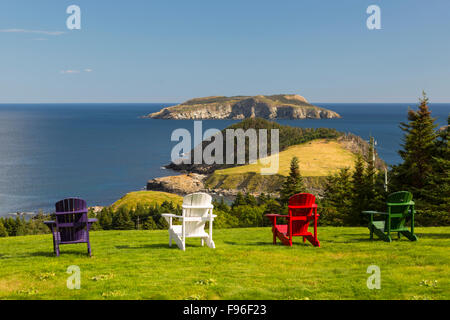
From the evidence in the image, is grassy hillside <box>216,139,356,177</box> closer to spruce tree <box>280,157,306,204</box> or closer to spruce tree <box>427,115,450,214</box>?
spruce tree <box>280,157,306,204</box>

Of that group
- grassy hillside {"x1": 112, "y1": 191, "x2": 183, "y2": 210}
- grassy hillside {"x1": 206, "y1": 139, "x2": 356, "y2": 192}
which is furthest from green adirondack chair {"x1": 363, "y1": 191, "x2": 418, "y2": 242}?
grassy hillside {"x1": 206, "y1": 139, "x2": 356, "y2": 192}

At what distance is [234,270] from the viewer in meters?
8.64

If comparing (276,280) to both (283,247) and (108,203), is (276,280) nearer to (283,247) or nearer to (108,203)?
(283,247)

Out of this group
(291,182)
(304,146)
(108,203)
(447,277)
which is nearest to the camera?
(447,277)

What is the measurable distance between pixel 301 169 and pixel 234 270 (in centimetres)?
13357

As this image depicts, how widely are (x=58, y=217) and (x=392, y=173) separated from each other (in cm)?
2621

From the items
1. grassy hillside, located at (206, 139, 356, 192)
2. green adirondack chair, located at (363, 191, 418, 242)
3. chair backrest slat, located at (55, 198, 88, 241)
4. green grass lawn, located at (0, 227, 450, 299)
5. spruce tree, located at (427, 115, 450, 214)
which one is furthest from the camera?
grassy hillside, located at (206, 139, 356, 192)

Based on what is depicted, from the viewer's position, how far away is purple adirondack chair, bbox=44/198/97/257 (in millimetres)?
9734

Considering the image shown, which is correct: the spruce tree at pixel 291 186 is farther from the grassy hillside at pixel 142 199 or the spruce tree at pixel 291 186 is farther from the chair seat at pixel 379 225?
the grassy hillside at pixel 142 199

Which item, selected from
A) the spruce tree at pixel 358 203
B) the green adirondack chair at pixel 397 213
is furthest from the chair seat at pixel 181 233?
the spruce tree at pixel 358 203

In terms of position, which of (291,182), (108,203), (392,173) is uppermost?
(392,173)

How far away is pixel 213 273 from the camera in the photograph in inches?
332

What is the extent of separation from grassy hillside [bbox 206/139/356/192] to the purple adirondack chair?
356 feet

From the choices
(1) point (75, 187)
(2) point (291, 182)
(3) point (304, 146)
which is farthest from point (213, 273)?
(3) point (304, 146)
